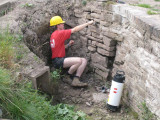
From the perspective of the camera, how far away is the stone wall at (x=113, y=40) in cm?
378

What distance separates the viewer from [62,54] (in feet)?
18.8

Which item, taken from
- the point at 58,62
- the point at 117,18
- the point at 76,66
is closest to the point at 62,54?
the point at 58,62

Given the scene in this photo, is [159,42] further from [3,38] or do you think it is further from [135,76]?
[3,38]

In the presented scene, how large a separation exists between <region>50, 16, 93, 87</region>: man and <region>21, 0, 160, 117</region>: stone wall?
344mm

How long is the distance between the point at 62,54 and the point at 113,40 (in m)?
1.42

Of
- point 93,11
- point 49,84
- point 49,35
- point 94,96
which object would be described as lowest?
point 94,96

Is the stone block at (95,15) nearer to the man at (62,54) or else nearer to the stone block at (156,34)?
the man at (62,54)

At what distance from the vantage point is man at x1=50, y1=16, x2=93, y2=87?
5.50m

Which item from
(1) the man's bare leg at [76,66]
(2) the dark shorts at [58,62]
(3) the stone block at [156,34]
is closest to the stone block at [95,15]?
(1) the man's bare leg at [76,66]

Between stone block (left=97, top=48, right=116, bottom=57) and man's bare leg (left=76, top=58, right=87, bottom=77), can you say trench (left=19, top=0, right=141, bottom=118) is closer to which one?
stone block (left=97, top=48, right=116, bottom=57)

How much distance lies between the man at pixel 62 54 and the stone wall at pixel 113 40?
34cm

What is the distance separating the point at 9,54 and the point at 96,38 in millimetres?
2582

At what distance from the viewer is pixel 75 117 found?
152 inches

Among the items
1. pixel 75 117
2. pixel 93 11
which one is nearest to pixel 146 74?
pixel 75 117
